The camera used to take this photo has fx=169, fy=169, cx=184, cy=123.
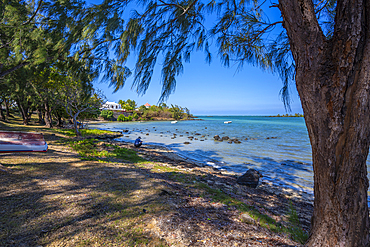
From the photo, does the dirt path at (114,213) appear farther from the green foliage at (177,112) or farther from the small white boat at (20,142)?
the green foliage at (177,112)

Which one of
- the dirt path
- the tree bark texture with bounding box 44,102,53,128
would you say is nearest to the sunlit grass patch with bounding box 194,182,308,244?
the dirt path

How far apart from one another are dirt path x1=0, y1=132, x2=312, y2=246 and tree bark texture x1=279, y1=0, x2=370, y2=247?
45.1 inches

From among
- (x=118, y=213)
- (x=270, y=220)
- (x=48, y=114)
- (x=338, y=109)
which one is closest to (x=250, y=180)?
(x=270, y=220)

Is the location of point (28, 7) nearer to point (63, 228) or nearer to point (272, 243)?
point (63, 228)

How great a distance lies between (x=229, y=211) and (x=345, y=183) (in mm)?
2262

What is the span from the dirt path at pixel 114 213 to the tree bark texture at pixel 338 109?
1.15 metres

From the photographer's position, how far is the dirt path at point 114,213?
2.27 metres

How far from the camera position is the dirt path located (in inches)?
89.2

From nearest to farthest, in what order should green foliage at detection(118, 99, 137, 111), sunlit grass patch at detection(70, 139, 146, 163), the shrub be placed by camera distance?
sunlit grass patch at detection(70, 139, 146, 163) < the shrub < green foliage at detection(118, 99, 137, 111)

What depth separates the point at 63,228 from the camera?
2369 mm

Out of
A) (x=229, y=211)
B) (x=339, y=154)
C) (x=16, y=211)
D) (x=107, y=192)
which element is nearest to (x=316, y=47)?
(x=339, y=154)

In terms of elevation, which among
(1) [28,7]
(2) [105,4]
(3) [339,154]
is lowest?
(3) [339,154]

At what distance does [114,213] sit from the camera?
281 centimetres

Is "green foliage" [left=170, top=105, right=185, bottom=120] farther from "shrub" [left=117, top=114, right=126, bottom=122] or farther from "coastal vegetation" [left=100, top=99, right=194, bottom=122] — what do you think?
"shrub" [left=117, top=114, right=126, bottom=122]
